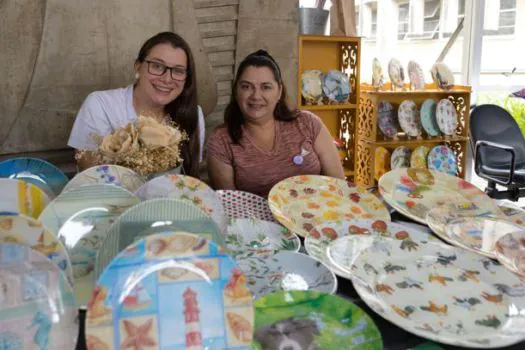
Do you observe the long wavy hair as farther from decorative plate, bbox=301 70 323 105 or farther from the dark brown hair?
decorative plate, bbox=301 70 323 105

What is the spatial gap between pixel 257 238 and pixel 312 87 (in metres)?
2.28

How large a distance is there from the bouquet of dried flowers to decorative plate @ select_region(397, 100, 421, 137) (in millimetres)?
2934

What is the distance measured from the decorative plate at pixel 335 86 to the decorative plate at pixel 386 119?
50 cm

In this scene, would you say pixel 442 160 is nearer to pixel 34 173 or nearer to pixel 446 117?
pixel 446 117

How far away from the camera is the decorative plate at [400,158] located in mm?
4012

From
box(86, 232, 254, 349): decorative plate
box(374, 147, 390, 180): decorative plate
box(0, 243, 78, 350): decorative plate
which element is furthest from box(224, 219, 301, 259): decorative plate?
box(374, 147, 390, 180): decorative plate

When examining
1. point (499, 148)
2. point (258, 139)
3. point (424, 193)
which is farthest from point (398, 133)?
point (424, 193)

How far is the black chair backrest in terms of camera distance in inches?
158

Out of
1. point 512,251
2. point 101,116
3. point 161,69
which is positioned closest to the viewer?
point 512,251

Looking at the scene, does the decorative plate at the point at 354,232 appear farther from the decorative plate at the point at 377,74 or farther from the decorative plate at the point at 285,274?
the decorative plate at the point at 377,74

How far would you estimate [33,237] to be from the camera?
0.88 meters

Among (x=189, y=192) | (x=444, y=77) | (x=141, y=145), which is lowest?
(x=189, y=192)

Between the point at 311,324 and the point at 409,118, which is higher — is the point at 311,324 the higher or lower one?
the lower one

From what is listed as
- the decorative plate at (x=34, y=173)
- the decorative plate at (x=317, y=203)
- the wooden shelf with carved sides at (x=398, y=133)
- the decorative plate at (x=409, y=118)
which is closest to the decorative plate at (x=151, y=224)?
the decorative plate at (x=317, y=203)
